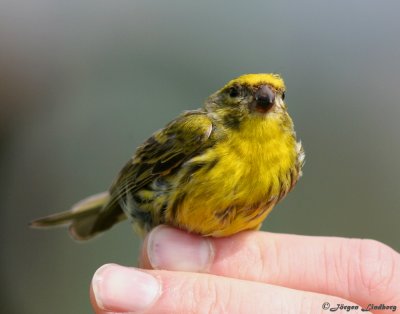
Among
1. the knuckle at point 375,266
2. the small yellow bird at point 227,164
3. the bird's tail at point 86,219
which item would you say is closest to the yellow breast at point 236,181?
the small yellow bird at point 227,164

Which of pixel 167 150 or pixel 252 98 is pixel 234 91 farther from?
pixel 167 150

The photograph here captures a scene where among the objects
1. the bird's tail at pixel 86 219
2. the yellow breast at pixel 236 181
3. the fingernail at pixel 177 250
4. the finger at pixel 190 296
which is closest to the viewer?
the finger at pixel 190 296

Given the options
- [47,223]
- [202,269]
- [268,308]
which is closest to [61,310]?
[47,223]

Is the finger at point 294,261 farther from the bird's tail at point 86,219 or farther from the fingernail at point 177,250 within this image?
the bird's tail at point 86,219

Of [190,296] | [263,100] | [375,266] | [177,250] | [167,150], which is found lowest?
[375,266]

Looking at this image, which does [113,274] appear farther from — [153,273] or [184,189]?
[184,189]

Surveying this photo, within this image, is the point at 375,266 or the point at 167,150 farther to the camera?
the point at 167,150

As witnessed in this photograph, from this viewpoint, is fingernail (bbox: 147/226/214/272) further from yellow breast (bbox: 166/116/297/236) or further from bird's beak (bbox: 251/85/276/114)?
bird's beak (bbox: 251/85/276/114)

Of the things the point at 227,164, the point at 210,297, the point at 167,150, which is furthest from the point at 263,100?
the point at 210,297
